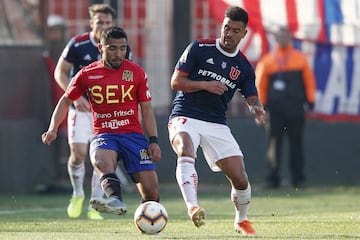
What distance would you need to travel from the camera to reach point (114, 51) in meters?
11.1

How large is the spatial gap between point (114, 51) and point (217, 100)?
114cm

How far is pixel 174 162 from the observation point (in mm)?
20000

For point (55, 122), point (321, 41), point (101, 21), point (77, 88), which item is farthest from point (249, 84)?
point (321, 41)

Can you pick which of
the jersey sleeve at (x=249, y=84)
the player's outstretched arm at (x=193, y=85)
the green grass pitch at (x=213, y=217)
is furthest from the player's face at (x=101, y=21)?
the jersey sleeve at (x=249, y=84)

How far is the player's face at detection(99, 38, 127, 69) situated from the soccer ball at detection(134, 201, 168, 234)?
5.26 feet

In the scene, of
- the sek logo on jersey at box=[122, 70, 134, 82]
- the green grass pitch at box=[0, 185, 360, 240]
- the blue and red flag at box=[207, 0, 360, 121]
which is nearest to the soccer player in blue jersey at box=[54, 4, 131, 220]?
the green grass pitch at box=[0, 185, 360, 240]

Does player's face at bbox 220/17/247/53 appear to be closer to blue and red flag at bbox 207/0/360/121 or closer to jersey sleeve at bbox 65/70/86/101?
jersey sleeve at bbox 65/70/86/101

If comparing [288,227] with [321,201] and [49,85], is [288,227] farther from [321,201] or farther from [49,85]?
[49,85]

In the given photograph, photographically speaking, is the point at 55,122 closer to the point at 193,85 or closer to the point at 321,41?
the point at 193,85

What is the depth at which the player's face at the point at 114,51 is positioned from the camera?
11.0 metres

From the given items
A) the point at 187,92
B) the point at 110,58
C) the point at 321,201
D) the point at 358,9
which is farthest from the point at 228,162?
the point at 358,9

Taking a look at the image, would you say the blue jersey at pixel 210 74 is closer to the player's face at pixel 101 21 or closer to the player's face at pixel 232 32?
the player's face at pixel 232 32

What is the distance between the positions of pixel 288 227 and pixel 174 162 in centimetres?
852

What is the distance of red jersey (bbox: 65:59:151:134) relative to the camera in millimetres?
11164
